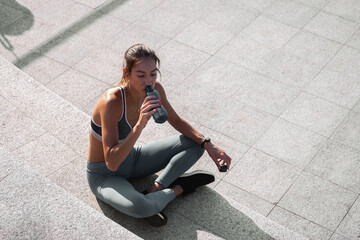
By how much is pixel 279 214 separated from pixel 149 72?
2461 millimetres

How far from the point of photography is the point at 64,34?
851cm

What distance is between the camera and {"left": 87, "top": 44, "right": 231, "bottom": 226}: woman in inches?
172

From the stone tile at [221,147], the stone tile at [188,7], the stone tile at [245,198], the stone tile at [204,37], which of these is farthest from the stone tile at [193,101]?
the stone tile at [188,7]

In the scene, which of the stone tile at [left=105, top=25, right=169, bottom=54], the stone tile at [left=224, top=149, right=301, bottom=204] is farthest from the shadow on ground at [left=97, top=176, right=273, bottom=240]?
the stone tile at [left=105, top=25, right=169, bottom=54]

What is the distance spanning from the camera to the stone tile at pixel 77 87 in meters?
7.36

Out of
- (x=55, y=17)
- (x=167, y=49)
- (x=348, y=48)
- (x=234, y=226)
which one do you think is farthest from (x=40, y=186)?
(x=348, y=48)

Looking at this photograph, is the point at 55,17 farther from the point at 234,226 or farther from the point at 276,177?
the point at 234,226

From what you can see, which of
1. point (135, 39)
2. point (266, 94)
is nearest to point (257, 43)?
point (266, 94)

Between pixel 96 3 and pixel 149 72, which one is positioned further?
pixel 96 3

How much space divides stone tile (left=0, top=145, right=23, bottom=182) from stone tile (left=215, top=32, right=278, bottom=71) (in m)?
3.99

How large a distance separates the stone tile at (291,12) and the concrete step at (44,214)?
5.49 meters

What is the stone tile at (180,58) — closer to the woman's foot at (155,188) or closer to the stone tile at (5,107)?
the stone tile at (5,107)

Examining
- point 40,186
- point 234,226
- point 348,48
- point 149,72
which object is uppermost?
point 149,72

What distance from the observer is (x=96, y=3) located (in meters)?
9.22
